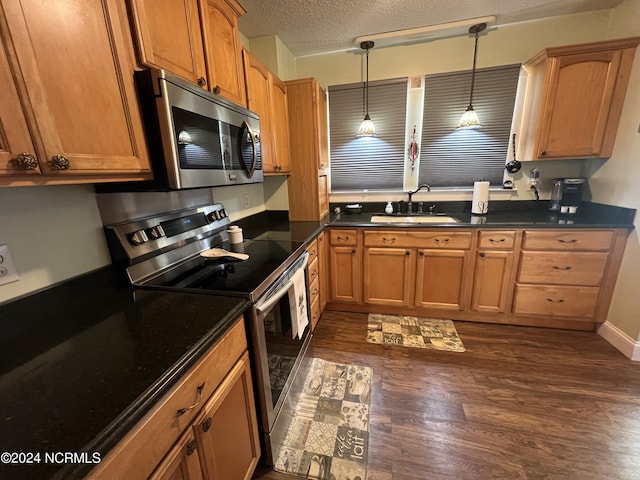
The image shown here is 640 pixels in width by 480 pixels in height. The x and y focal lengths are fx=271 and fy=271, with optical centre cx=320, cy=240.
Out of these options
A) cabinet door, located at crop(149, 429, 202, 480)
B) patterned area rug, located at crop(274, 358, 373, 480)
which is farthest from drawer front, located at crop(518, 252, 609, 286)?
cabinet door, located at crop(149, 429, 202, 480)

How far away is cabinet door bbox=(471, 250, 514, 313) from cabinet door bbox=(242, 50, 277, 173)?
76.2 inches

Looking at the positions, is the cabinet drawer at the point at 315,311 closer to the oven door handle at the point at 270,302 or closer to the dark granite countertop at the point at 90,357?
the oven door handle at the point at 270,302

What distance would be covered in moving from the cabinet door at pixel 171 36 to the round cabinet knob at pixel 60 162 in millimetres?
483

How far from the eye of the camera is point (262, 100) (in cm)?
200

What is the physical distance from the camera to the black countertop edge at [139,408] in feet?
1.54

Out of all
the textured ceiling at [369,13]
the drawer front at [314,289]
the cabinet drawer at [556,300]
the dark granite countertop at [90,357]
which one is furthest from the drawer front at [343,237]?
the textured ceiling at [369,13]


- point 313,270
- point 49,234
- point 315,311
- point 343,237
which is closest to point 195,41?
point 49,234

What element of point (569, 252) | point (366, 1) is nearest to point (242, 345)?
point (366, 1)

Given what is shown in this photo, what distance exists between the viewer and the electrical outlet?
0.85 metres

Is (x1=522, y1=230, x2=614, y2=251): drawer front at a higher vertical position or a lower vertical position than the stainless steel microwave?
lower

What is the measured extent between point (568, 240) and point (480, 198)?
0.72 m

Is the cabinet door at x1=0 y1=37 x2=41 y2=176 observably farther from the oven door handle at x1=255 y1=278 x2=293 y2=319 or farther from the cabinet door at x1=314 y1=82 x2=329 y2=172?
the cabinet door at x1=314 y1=82 x2=329 y2=172

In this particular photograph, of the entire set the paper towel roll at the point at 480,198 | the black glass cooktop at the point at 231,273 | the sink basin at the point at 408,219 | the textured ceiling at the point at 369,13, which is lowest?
the sink basin at the point at 408,219

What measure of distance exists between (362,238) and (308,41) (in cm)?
188
